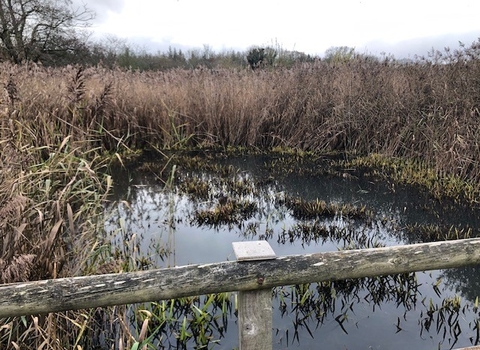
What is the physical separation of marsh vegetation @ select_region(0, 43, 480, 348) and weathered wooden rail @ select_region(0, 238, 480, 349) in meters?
1.00

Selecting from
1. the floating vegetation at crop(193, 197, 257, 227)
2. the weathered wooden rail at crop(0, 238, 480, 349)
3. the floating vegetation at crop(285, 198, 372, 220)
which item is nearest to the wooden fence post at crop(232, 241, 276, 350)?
the weathered wooden rail at crop(0, 238, 480, 349)

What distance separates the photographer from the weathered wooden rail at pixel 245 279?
144cm

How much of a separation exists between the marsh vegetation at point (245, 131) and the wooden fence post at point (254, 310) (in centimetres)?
104

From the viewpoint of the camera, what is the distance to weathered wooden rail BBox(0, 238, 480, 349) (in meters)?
1.44

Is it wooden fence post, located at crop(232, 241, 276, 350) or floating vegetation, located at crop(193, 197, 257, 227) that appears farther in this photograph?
floating vegetation, located at crop(193, 197, 257, 227)

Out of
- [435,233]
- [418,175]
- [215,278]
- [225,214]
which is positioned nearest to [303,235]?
[225,214]

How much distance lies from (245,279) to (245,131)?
7.57 meters

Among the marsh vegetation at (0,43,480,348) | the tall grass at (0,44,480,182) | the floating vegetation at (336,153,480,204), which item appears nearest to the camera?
the marsh vegetation at (0,43,480,348)

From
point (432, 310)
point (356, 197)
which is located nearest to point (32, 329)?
point (432, 310)

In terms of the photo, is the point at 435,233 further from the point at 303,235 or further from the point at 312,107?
the point at 312,107

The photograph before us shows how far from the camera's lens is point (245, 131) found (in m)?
8.99

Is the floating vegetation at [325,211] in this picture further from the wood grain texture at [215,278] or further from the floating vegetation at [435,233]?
the wood grain texture at [215,278]

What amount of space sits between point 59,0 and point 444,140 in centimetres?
1987

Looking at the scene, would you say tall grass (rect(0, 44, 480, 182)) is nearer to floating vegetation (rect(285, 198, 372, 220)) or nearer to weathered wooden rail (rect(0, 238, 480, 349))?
floating vegetation (rect(285, 198, 372, 220))
